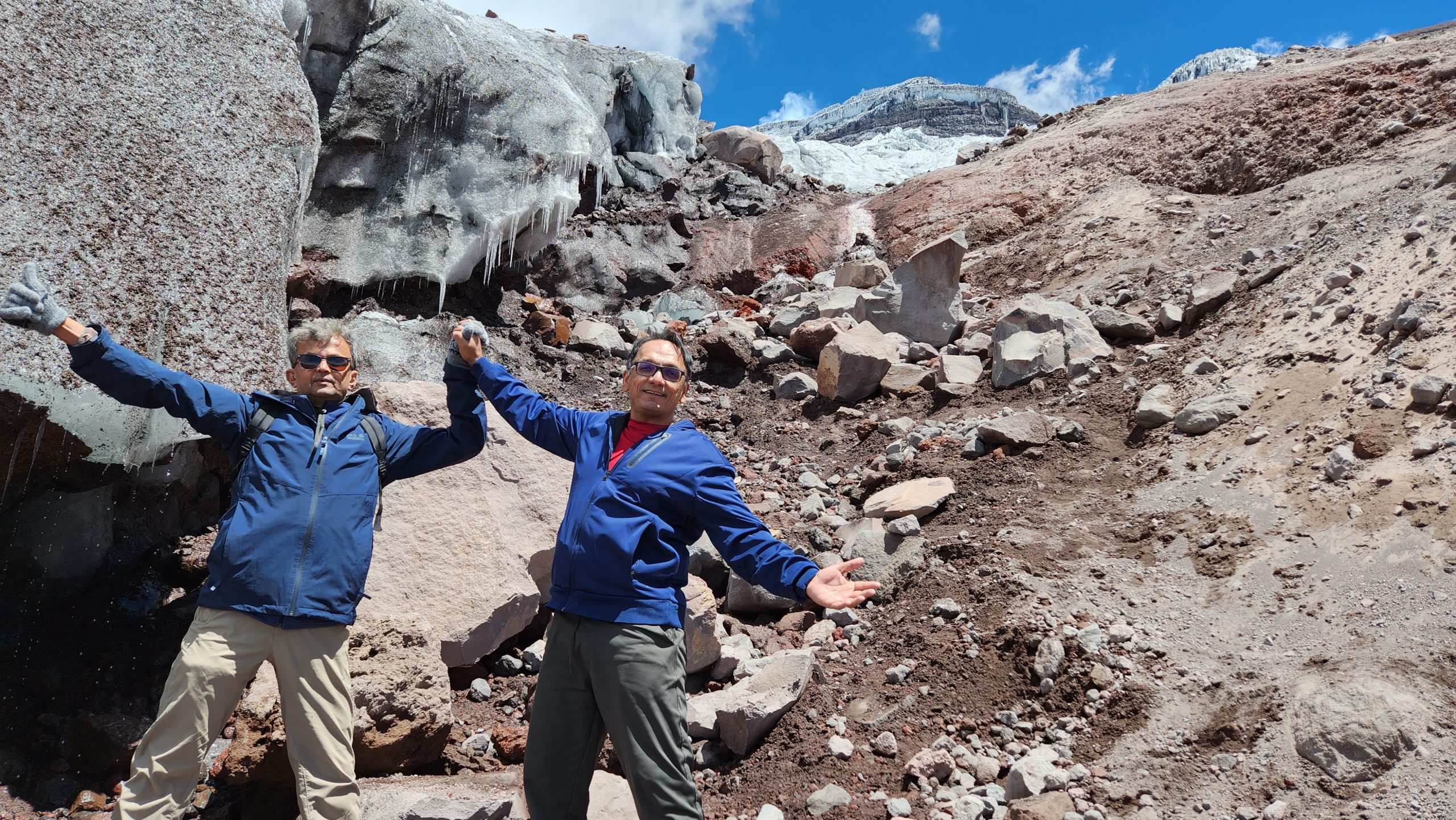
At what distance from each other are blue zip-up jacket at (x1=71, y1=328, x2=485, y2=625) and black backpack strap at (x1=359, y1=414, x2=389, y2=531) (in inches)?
0.6

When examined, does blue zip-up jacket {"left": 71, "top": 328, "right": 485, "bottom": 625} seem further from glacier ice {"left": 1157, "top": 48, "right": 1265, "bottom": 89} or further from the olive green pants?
glacier ice {"left": 1157, "top": 48, "right": 1265, "bottom": 89}

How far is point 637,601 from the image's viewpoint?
A: 7.32 feet

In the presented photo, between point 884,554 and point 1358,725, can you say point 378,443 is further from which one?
point 1358,725

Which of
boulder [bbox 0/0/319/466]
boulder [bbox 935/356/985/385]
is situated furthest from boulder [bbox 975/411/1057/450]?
boulder [bbox 0/0/319/466]

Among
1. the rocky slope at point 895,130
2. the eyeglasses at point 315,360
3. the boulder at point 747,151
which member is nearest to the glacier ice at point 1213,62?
the rocky slope at point 895,130

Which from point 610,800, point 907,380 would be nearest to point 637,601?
point 610,800

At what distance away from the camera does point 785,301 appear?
419 inches

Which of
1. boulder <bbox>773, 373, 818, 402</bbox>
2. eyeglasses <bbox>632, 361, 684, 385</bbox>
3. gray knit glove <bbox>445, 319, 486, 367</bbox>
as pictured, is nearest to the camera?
eyeglasses <bbox>632, 361, 684, 385</bbox>

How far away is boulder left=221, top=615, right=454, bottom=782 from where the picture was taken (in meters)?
3.11

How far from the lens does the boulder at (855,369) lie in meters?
7.57

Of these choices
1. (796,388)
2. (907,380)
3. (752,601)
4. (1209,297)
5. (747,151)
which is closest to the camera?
(752,601)

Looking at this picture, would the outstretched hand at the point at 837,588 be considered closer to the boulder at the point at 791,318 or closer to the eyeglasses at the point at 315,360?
the eyeglasses at the point at 315,360

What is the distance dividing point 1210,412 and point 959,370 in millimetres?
2188

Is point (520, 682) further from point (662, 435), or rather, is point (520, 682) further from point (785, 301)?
point (785, 301)
